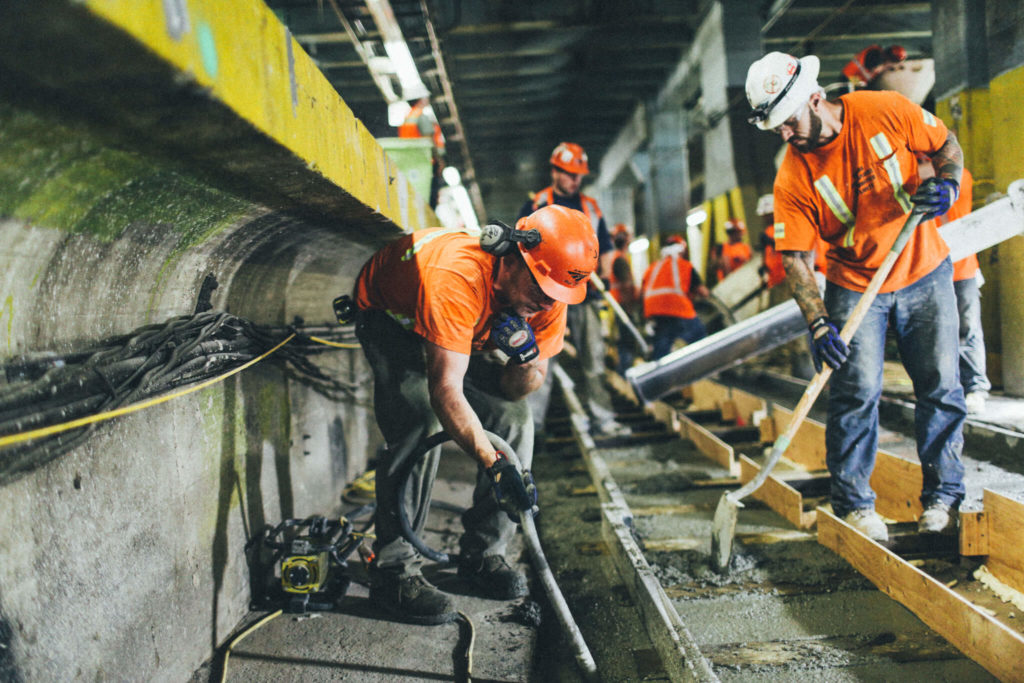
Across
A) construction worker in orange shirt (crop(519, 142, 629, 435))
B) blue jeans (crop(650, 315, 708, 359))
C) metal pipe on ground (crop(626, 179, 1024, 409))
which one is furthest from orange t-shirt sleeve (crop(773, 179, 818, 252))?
blue jeans (crop(650, 315, 708, 359))

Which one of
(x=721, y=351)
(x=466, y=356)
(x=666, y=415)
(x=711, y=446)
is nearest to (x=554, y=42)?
(x=666, y=415)

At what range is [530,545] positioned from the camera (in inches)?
80.6

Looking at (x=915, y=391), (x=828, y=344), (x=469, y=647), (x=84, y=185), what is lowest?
(x=469, y=647)

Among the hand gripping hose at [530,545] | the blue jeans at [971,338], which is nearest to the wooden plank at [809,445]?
the blue jeans at [971,338]

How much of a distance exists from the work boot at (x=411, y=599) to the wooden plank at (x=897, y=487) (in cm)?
216

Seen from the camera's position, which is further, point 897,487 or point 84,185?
point 897,487

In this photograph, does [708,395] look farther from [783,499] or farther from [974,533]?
[974,533]

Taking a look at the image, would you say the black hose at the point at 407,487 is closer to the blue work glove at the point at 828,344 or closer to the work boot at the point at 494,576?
the work boot at the point at 494,576

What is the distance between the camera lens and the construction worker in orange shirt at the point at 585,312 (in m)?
4.98

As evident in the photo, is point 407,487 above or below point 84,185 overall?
below

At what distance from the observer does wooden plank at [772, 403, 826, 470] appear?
3.56 meters

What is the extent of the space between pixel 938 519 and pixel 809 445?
129 centimetres

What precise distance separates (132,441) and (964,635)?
272 centimetres

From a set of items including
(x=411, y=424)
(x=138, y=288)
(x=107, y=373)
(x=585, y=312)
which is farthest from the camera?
(x=585, y=312)
